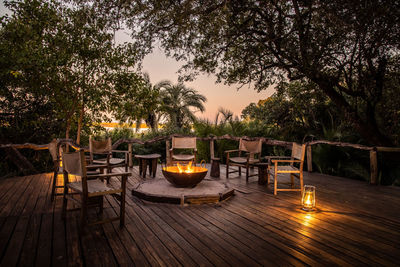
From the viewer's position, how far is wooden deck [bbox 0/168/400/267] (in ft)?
6.70

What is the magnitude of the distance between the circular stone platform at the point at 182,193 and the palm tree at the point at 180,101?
11554mm

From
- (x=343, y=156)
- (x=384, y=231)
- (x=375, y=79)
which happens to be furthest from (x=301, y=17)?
(x=384, y=231)

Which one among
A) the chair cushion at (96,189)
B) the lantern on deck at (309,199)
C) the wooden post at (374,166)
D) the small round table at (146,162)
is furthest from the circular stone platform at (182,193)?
the wooden post at (374,166)

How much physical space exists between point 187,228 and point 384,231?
7.04ft

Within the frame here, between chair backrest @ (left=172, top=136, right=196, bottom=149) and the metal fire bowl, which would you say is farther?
chair backrest @ (left=172, top=136, right=196, bottom=149)

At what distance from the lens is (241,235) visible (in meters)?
2.51

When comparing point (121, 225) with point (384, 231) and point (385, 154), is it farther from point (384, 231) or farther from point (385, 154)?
point (385, 154)

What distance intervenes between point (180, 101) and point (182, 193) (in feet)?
41.3

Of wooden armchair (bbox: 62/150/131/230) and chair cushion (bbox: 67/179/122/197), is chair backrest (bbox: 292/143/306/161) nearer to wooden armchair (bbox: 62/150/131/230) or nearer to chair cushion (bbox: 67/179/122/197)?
wooden armchair (bbox: 62/150/131/230)

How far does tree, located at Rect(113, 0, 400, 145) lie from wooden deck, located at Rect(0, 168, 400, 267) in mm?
2759

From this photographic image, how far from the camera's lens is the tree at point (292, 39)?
4492 mm

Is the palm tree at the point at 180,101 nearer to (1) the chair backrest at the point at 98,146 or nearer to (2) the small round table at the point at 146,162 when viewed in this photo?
(2) the small round table at the point at 146,162

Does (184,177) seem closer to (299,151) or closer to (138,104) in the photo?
(299,151)

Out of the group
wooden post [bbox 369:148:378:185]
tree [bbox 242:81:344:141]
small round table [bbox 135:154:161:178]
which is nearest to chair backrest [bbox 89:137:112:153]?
small round table [bbox 135:154:161:178]
